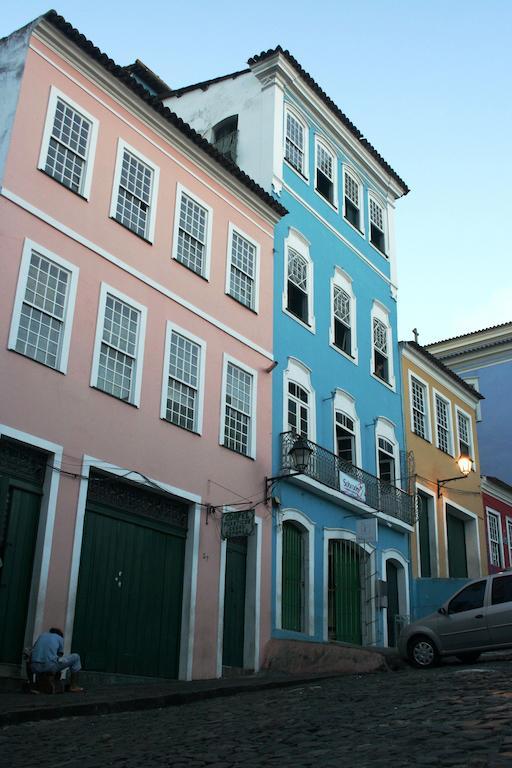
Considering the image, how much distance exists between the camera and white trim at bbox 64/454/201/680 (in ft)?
41.2

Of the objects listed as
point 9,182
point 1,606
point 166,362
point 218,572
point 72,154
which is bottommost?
point 1,606

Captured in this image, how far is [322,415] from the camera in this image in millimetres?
19875

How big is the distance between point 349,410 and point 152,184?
744 centimetres

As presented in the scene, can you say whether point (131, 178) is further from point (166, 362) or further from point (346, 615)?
point (346, 615)

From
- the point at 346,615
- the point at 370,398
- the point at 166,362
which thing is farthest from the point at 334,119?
the point at 346,615

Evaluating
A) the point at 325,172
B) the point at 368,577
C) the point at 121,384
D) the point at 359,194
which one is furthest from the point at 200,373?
the point at 359,194

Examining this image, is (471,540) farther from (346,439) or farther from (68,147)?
(68,147)

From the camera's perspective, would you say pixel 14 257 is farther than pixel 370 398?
No

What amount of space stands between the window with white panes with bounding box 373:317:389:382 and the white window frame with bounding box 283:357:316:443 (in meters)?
3.99

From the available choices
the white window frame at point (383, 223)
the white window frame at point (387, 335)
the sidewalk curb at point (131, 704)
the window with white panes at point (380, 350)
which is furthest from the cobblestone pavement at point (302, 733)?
the white window frame at point (383, 223)

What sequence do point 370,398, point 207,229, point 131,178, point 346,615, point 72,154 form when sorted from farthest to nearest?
1. point 370,398
2. point 346,615
3. point 207,229
4. point 131,178
5. point 72,154

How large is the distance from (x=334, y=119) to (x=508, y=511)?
13834 mm

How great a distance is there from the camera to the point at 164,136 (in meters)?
16.6

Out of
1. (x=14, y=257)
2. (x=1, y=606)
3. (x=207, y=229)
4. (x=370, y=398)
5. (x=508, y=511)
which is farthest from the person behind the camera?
(x=508, y=511)
